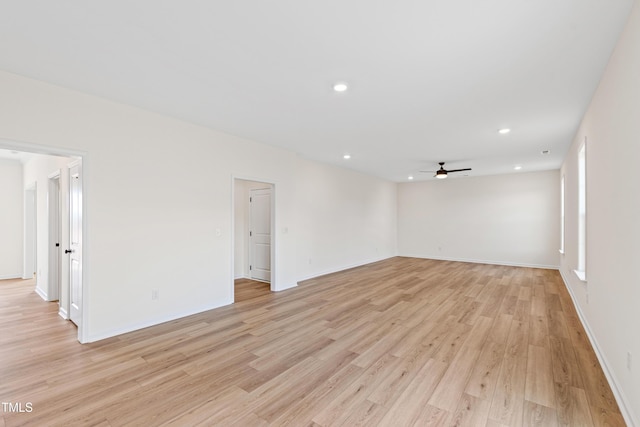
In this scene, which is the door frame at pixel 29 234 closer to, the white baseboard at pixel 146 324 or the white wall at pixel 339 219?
the white baseboard at pixel 146 324

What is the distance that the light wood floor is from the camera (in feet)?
6.54

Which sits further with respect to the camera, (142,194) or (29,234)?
(29,234)

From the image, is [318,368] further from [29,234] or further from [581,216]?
[29,234]

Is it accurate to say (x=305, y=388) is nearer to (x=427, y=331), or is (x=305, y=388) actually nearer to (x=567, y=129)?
(x=427, y=331)

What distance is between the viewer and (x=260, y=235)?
6.44m

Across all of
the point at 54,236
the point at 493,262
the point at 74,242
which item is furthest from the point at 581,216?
the point at 54,236

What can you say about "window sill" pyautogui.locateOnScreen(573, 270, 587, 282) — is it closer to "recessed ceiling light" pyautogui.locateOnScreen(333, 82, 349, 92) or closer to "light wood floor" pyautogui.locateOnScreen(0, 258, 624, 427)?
"light wood floor" pyautogui.locateOnScreen(0, 258, 624, 427)

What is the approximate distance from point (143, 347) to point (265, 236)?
3.51m

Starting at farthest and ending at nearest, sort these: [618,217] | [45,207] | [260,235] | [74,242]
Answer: [260,235]
[45,207]
[74,242]
[618,217]

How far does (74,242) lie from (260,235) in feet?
11.0

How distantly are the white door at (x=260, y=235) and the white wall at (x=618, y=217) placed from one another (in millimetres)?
5204

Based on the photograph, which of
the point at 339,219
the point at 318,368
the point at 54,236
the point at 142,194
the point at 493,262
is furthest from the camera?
the point at 493,262

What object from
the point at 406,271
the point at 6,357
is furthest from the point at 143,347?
the point at 406,271

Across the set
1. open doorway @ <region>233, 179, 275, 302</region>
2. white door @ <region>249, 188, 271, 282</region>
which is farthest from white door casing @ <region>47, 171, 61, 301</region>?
white door @ <region>249, 188, 271, 282</region>
